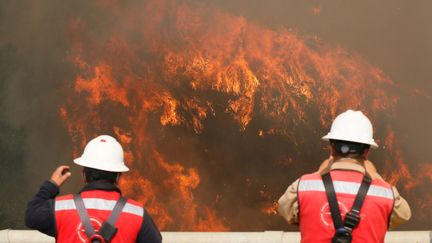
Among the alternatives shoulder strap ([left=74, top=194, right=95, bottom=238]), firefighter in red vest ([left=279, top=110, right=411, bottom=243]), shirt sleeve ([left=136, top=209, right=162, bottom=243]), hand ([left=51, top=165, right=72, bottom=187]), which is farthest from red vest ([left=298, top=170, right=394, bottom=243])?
hand ([left=51, top=165, right=72, bottom=187])

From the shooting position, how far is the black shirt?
13.8ft

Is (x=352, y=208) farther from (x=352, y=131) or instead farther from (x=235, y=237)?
(x=235, y=237)

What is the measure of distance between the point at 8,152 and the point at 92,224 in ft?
47.2

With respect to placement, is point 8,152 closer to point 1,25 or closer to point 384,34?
point 1,25

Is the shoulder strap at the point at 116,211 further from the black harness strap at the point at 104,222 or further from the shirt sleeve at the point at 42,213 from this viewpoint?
the shirt sleeve at the point at 42,213

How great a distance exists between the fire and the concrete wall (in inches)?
285

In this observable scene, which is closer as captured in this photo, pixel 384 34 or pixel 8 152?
pixel 384 34

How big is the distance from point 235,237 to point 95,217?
397 centimetres

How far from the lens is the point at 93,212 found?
4176 mm

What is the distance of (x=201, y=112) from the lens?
15.9 meters

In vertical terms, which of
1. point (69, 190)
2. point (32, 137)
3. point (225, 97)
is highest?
point (225, 97)

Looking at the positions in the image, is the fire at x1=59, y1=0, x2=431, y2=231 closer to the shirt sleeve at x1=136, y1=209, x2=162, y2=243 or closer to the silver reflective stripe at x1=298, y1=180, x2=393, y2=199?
the shirt sleeve at x1=136, y1=209, x2=162, y2=243

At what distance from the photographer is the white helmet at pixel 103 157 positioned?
427 cm

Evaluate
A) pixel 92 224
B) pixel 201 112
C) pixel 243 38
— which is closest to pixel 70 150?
pixel 201 112
